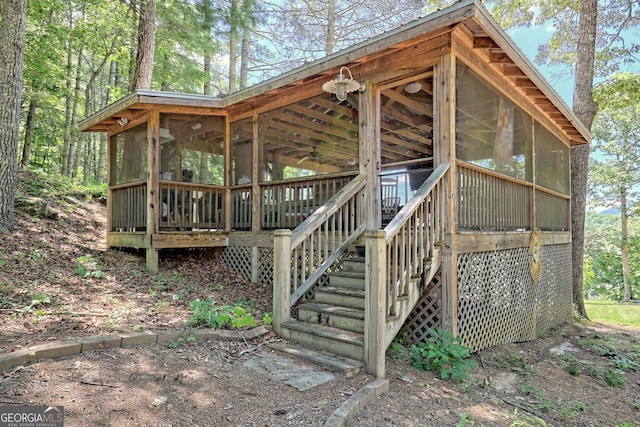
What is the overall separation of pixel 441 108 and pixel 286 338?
123 inches

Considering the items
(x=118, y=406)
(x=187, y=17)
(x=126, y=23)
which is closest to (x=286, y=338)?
(x=118, y=406)

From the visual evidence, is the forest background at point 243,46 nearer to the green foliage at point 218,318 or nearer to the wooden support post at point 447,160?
the green foliage at point 218,318

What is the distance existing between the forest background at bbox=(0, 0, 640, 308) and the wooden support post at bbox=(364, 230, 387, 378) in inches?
250

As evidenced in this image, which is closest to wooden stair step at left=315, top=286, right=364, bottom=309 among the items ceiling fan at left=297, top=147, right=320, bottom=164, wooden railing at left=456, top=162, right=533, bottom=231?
wooden railing at left=456, top=162, right=533, bottom=231

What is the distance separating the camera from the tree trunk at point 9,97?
6203mm

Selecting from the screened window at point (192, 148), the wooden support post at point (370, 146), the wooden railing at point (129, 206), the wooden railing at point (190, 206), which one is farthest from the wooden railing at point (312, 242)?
the wooden railing at point (129, 206)

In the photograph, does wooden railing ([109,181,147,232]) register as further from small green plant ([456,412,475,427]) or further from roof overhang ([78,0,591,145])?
small green plant ([456,412,475,427])

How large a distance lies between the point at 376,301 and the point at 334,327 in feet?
3.00

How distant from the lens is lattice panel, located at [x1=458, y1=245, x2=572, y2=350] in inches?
180

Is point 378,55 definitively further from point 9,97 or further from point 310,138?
point 9,97

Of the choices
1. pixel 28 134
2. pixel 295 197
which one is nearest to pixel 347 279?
pixel 295 197

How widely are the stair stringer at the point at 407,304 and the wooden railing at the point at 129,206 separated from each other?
16.2 ft

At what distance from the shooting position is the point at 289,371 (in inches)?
130

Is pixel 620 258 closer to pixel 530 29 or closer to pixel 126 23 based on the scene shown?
pixel 530 29
